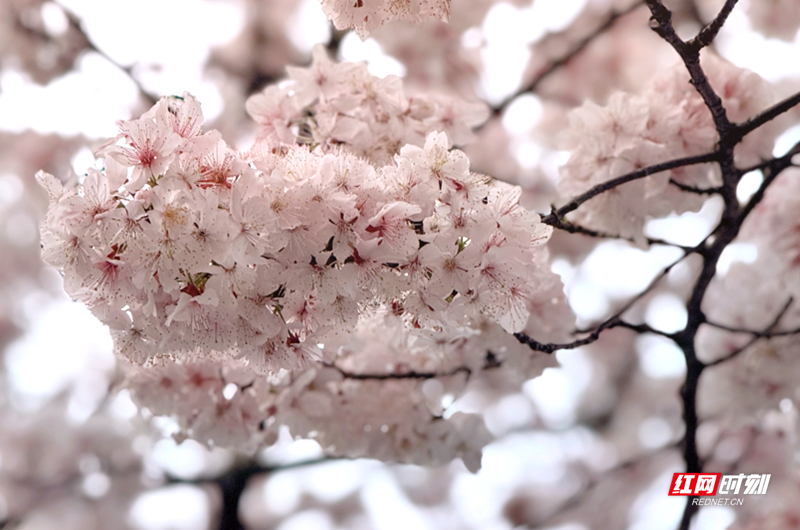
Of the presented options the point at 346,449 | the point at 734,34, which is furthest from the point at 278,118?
the point at 734,34

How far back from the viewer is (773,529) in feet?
6.24

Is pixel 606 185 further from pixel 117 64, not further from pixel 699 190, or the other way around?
pixel 117 64

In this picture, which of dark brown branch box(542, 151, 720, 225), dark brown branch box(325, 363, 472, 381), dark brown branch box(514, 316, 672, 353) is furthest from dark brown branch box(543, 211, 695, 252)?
dark brown branch box(325, 363, 472, 381)

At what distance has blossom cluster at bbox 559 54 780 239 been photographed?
1.16 metres

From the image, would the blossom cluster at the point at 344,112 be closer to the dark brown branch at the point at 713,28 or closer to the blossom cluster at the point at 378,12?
the blossom cluster at the point at 378,12

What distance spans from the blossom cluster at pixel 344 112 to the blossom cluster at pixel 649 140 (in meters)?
0.23

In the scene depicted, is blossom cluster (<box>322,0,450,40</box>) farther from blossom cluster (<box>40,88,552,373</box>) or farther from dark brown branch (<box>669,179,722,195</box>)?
dark brown branch (<box>669,179,722,195</box>)

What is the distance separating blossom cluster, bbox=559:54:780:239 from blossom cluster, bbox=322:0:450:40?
1.54 ft

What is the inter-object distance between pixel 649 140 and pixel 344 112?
0.54 m

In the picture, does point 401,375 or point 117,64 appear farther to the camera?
point 117,64

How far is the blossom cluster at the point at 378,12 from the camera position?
0.82 meters

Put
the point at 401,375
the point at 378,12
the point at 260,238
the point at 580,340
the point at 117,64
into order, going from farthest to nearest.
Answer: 1. the point at 117,64
2. the point at 401,375
3. the point at 580,340
4. the point at 378,12
5. the point at 260,238

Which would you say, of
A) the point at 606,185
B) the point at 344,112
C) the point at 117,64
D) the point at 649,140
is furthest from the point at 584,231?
the point at 117,64

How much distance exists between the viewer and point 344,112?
1.13m
